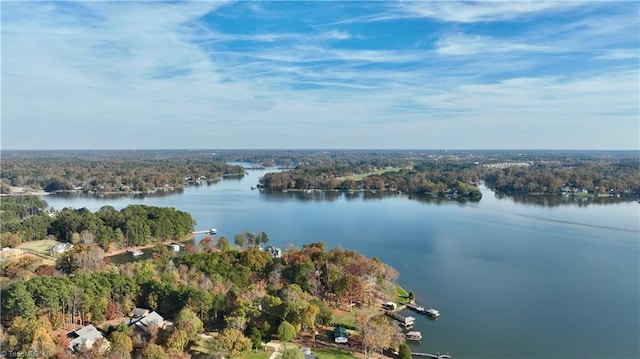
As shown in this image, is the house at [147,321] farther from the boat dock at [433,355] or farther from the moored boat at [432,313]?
the moored boat at [432,313]

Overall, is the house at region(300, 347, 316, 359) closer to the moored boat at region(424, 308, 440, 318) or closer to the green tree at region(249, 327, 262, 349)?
the green tree at region(249, 327, 262, 349)

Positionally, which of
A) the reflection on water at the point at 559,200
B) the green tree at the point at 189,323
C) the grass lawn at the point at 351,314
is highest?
the reflection on water at the point at 559,200

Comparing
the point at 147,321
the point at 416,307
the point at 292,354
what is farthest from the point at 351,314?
the point at 147,321

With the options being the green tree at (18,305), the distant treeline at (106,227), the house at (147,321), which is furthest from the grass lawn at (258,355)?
the distant treeline at (106,227)

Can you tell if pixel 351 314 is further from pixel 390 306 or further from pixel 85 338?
pixel 85 338

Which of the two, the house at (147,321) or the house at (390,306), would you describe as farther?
the house at (390,306)

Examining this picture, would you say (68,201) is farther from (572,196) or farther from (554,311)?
(572,196)

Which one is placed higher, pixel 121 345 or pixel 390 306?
pixel 121 345

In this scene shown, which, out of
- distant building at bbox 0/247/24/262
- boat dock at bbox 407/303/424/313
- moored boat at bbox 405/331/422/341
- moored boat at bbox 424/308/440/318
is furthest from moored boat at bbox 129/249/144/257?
moored boat at bbox 405/331/422/341
